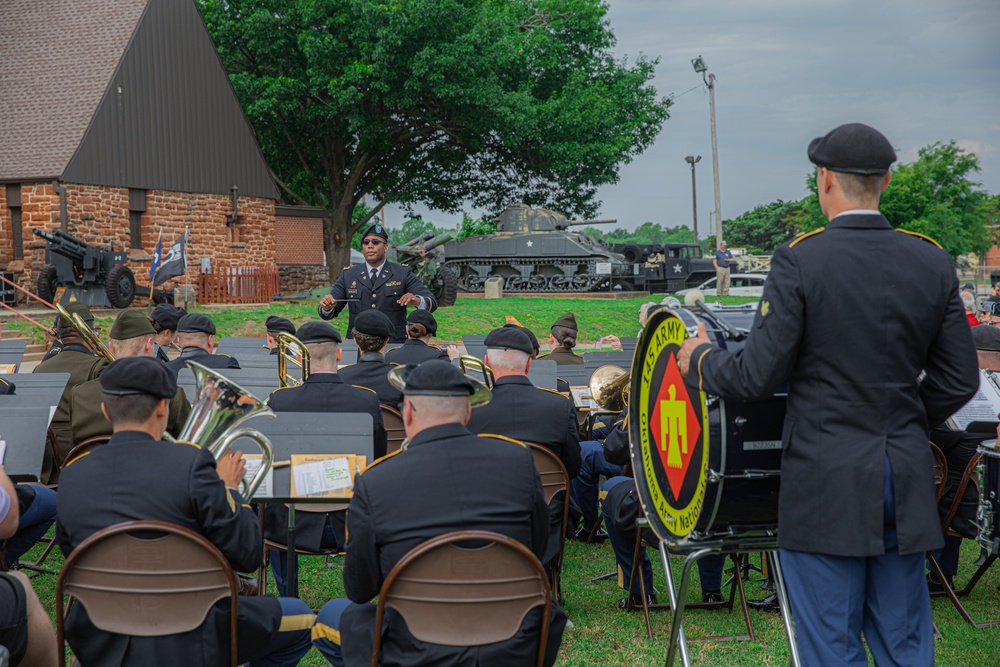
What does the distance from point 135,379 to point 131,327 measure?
274cm

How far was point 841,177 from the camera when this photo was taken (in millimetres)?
3012

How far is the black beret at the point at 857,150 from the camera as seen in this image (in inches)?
116

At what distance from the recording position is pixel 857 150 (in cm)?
296

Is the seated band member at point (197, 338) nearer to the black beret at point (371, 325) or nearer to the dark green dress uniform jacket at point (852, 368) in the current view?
the black beret at point (371, 325)

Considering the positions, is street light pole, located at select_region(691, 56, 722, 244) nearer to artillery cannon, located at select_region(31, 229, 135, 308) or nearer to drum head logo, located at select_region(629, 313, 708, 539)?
artillery cannon, located at select_region(31, 229, 135, 308)

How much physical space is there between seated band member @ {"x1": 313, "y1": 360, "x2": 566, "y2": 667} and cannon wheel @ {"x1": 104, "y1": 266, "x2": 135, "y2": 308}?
20.0 m

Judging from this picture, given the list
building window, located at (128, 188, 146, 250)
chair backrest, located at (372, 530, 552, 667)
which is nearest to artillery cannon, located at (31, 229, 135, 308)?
building window, located at (128, 188, 146, 250)

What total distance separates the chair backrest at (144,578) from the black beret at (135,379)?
473 mm

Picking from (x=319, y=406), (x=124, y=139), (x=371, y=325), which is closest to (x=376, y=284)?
(x=371, y=325)

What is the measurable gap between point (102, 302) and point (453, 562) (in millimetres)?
21220

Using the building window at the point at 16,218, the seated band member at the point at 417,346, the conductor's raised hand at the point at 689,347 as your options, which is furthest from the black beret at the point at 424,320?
the building window at the point at 16,218

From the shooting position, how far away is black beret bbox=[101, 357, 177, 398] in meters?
3.22

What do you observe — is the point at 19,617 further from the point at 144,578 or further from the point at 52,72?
the point at 52,72

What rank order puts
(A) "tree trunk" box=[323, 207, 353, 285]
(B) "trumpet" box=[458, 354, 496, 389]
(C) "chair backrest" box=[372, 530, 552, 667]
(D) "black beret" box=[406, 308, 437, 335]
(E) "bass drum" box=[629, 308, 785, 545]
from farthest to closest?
(A) "tree trunk" box=[323, 207, 353, 285] → (D) "black beret" box=[406, 308, 437, 335] → (B) "trumpet" box=[458, 354, 496, 389] → (E) "bass drum" box=[629, 308, 785, 545] → (C) "chair backrest" box=[372, 530, 552, 667]
